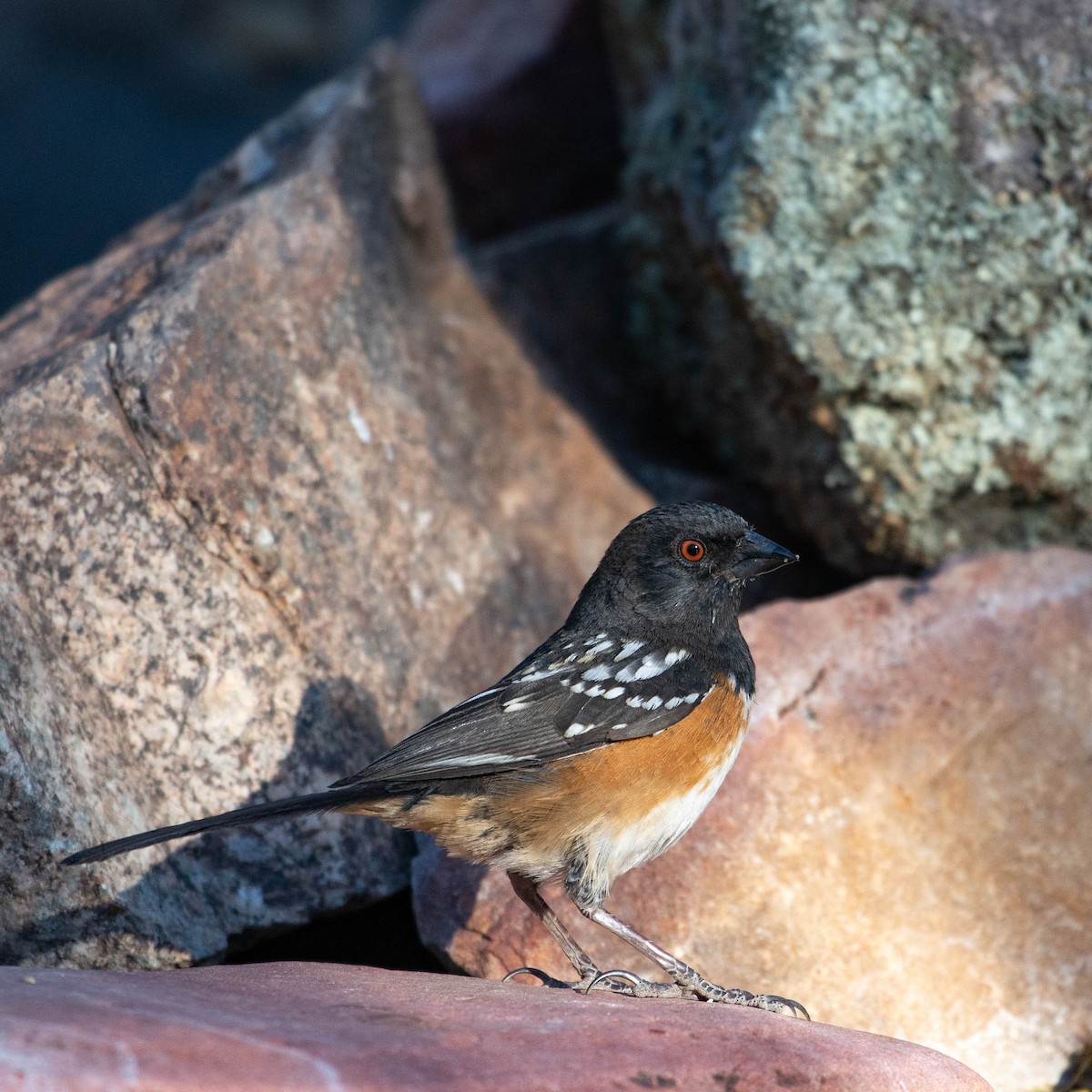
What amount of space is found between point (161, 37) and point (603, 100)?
7528 millimetres

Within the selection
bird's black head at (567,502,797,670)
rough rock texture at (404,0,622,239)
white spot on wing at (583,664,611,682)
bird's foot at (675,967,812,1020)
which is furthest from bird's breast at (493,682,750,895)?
rough rock texture at (404,0,622,239)

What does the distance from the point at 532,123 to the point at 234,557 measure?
4.23 m

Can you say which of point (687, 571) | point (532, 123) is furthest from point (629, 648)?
point (532, 123)

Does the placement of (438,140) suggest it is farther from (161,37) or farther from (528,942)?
(161,37)

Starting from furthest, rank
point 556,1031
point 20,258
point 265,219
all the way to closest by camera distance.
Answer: point 20,258 → point 265,219 → point 556,1031

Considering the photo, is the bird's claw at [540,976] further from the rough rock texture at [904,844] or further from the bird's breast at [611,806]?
the bird's breast at [611,806]

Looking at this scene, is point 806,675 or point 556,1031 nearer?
point 556,1031

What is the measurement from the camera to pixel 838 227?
4133 millimetres

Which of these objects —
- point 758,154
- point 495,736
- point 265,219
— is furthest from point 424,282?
point 495,736

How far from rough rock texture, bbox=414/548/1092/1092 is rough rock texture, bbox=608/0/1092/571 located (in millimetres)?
489

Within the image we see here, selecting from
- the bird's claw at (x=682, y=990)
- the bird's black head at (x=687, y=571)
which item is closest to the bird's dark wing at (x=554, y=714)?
the bird's black head at (x=687, y=571)

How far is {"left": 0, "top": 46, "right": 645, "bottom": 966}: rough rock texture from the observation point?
3023 mm

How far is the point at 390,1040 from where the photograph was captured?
2191 mm

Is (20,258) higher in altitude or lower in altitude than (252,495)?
higher
